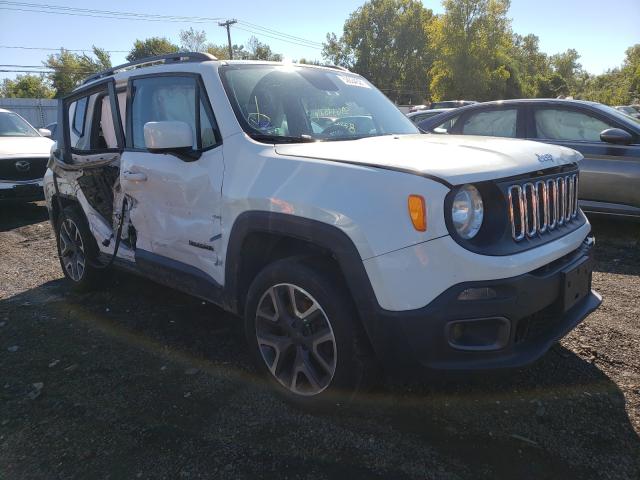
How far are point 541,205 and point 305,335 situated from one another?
1375 millimetres

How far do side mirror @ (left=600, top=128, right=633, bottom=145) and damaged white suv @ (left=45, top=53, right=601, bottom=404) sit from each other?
3.18 m

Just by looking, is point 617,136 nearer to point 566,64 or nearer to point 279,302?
point 279,302

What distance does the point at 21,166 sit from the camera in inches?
323

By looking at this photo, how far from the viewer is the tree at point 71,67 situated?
173 feet

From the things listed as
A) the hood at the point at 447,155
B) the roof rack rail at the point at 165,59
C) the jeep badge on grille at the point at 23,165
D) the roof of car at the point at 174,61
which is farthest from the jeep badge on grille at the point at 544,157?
the jeep badge on grille at the point at 23,165

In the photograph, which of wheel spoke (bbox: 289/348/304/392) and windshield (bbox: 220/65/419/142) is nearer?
wheel spoke (bbox: 289/348/304/392)

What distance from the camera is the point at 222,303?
3.01m

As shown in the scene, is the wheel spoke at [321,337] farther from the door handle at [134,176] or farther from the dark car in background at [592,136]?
the dark car in background at [592,136]

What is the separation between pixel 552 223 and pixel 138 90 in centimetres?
296

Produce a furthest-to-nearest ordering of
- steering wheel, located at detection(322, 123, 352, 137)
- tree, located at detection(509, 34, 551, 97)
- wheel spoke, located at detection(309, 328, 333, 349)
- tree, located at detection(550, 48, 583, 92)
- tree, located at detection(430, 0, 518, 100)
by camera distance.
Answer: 1. tree, located at detection(550, 48, 583, 92)
2. tree, located at detection(509, 34, 551, 97)
3. tree, located at detection(430, 0, 518, 100)
4. steering wheel, located at detection(322, 123, 352, 137)
5. wheel spoke, located at detection(309, 328, 333, 349)

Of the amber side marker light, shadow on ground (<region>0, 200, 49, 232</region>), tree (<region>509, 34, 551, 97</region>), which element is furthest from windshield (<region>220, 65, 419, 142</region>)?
tree (<region>509, 34, 551, 97</region>)

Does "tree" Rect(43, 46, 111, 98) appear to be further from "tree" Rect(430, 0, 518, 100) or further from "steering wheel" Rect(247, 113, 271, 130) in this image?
"steering wheel" Rect(247, 113, 271, 130)

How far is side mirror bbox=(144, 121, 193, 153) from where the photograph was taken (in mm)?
2859

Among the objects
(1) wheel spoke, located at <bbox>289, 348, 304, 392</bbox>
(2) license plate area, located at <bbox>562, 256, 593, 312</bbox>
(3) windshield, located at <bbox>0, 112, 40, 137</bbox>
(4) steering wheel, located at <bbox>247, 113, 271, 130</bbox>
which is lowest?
(1) wheel spoke, located at <bbox>289, 348, 304, 392</bbox>
